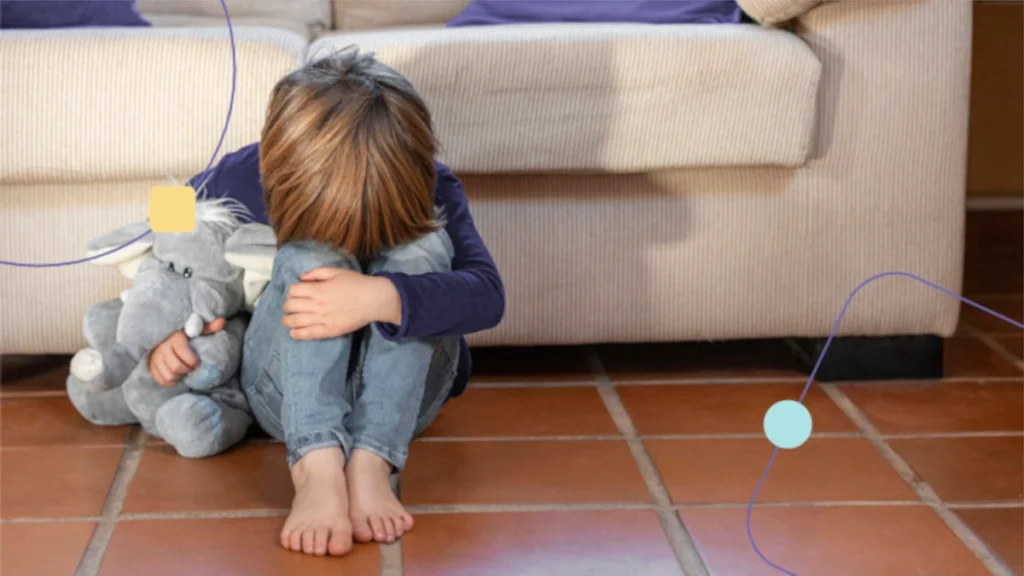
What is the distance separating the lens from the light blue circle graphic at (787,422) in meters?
1.16

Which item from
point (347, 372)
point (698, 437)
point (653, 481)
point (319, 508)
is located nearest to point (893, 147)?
point (698, 437)

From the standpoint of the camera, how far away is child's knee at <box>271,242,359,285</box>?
1.24 m

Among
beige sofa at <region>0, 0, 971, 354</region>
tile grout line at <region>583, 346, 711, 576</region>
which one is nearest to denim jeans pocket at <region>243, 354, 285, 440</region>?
beige sofa at <region>0, 0, 971, 354</region>

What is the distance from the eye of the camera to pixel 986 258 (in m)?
2.42

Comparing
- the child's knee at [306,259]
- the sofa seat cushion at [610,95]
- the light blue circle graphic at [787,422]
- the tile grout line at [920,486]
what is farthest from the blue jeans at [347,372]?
the tile grout line at [920,486]

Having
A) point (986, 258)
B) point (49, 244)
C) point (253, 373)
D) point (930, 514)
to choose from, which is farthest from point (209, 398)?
point (986, 258)

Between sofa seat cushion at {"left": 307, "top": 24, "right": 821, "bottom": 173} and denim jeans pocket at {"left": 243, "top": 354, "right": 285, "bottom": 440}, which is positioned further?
sofa seat cushion at {"left": 307, "top": 24, "right": 821, "bottom": 173}

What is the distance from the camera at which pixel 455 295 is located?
1238mm

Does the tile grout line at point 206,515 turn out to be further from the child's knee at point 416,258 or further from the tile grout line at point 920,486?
the tile grout line at point 920,486

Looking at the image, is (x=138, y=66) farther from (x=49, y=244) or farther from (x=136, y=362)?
(x=136, y=362)

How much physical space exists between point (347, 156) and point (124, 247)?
349mm

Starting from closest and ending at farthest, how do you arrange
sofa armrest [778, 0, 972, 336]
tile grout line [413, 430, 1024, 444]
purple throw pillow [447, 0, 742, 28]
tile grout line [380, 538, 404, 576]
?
tile grout line [380, 538, 404, 576] → tile grout line [413, 430, 1024, 444] → sofa armrest [778, 0, 972, 336] → purple throw pillow [447, 0, 742, 28]

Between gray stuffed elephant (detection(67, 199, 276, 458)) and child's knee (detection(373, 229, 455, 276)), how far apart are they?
0.63 ft

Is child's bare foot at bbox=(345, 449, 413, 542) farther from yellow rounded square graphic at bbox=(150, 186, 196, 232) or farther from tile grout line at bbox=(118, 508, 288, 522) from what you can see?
yellow rounded square graphic at bbox=(150, 186, 196, 232)
